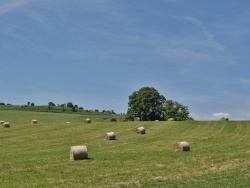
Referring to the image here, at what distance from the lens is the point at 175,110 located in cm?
11325

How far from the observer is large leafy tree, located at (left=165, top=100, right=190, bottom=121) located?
11234 cm

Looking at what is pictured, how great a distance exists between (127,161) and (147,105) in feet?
290

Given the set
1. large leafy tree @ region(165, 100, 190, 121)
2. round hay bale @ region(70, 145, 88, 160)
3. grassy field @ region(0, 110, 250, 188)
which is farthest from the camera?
large leafy tree @ region(165, 100, 190, 121)

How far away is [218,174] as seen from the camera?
21031 millimetres

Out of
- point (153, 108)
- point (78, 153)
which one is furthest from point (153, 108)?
point (78, 153)

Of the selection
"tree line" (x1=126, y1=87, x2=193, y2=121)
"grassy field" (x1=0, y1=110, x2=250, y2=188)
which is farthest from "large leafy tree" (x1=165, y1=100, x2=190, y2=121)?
"grassy field" (x1=0, y1=110, x2=250, y2=188)

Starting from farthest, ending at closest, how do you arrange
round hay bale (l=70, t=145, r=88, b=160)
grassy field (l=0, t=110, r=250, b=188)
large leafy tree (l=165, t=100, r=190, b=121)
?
1. large leafy tree (l=165, t=100, r=190, b=121)
2. round hay bale (l=70, t=145, r=88, b=160)
3. grassy field (l=0, t=110, r=250, b=188)

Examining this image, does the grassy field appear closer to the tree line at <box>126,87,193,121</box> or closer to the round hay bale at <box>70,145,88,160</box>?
the round hay bale at <box>70,145,88,160</box>

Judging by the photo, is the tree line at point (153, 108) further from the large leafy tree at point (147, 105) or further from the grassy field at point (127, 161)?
the grassy field at point (127, 161)

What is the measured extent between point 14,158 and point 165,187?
37.3 feet

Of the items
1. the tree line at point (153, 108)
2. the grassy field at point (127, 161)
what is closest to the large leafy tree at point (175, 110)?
the tree line at point (153, 108)

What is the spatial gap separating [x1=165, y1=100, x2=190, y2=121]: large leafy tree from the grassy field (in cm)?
6901

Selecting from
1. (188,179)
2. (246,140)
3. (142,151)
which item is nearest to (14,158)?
(142,151)

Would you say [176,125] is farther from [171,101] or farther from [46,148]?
[171,101]
